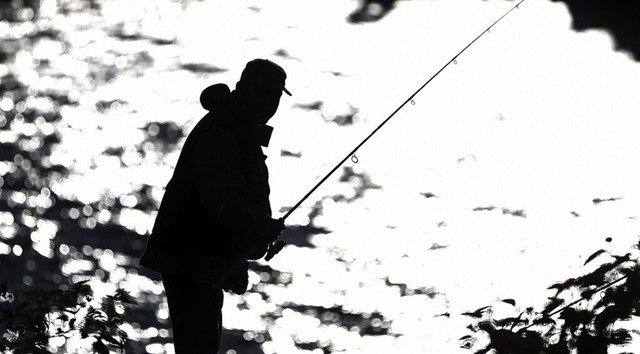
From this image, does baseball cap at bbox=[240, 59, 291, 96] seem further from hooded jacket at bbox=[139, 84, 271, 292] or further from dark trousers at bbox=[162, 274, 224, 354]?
dark trousers at bbox=[162, 274, 224, 354]

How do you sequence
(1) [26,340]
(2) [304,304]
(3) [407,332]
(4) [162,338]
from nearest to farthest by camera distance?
(1) [26,340] → (3) [407,332] → (4) [162,338] → (2) [304,304]

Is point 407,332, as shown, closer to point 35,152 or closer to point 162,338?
point 162,338

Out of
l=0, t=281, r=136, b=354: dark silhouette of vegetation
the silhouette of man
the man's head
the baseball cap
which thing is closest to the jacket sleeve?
the silhouette of man

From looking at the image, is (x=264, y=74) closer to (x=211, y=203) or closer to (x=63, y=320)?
(x=211, y=203)

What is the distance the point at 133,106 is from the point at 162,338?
399 inches

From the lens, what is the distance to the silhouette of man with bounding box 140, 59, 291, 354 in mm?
6777

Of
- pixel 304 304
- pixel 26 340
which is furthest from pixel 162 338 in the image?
pixel 26 340

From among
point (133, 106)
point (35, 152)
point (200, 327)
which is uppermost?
point (133, 106)

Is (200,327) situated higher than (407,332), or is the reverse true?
(407,332)

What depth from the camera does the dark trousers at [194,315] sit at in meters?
6.82

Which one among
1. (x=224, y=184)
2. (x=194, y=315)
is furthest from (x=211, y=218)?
(x=194, y=315)

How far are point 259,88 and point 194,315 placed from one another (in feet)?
4.31

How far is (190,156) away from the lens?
6.96 m

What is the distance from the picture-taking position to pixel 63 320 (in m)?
9.17
